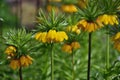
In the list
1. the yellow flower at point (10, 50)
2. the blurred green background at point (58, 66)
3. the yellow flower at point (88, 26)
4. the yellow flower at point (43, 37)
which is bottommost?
the blurred green background at point (58, 66)

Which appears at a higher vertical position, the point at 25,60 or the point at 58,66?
the point at 25,60

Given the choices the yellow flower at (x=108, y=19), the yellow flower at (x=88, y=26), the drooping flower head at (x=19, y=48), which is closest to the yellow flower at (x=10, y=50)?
the drooping flower head at (x=19, y=48)

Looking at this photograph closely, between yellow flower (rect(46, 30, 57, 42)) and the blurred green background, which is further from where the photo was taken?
the blurred green background

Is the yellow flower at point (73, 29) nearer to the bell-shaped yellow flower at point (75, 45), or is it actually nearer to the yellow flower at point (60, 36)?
the bell-shaped yellow flower at point (75, 45)

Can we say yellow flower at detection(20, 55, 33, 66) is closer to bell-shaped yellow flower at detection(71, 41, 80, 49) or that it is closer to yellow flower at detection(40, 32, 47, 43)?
yellow flower at detection(40, 32, 47, 43)

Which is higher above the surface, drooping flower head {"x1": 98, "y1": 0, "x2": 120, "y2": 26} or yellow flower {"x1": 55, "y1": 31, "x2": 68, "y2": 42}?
drooping flower head {"x1": 98, "y1": 0, "x2": 120, "y2": 26}

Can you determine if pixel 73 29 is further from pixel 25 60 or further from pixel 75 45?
pixel 25 60

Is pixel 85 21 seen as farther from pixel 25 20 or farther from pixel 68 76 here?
pixel 25 20

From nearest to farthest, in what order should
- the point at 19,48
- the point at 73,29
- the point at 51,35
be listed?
the point at 51,35 < the point at 19,48 < the point at 73,29

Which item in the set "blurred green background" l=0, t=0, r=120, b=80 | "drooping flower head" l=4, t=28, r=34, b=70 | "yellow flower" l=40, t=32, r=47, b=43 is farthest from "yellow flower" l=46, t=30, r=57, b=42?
"blurred green background" l=0, t=0, r=120, b=80

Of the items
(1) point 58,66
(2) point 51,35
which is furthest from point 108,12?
(1) point 58,66

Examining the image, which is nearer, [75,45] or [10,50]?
[10,50]
